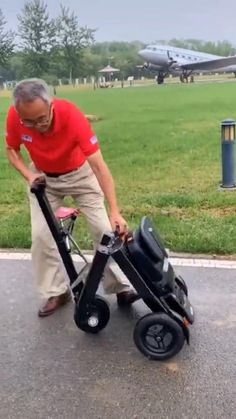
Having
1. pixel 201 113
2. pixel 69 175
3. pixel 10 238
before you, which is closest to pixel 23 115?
pixel 69 175

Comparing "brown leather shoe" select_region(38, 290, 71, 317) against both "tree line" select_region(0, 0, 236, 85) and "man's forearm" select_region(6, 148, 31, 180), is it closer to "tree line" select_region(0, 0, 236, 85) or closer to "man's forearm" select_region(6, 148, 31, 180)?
"man's forearm" select_region(6, 148, 31, 180)

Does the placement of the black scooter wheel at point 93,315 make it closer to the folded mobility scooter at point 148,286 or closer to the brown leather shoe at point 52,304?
the folded mobility scooter at point 148,286

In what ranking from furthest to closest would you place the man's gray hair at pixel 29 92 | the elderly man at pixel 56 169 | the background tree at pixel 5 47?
1. the background tree at pixel 5 47
2. the elderly man at pixel 56 169
3. the man's gray hair at pixel 29 92

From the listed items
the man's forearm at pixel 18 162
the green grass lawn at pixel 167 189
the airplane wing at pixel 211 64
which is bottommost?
the green grass lawn at pixel 167 189

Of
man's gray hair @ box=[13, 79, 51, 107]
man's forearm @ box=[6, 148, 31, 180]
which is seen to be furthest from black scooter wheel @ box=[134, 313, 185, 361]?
man's gray hair @ box=[13, 79, 51, 107]

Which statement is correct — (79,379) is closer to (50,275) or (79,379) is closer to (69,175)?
(50,275)

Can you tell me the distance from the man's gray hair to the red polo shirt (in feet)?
0.68

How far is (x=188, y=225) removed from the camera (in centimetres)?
534

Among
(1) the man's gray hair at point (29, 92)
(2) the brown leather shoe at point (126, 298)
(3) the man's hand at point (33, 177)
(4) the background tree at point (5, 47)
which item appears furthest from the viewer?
(4) the background tree at point (5, 47)

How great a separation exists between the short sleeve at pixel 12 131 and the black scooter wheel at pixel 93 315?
1083 millimetres

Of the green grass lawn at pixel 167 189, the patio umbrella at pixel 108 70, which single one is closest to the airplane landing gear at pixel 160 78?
the patio umbrella at pixel 108 70

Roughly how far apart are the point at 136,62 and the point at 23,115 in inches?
4304

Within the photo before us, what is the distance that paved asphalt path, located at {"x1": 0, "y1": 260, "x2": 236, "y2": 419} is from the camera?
2.69 meters

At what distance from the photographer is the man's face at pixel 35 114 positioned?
Result: 2.88 meters
